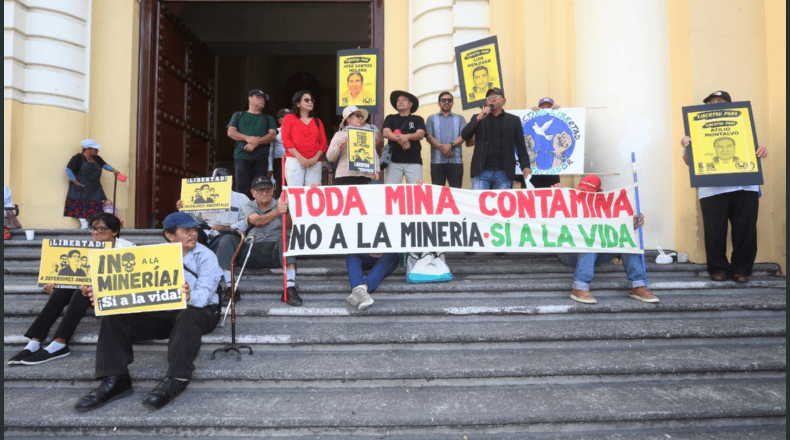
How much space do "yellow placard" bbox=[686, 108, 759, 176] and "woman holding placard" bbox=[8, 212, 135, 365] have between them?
5806 millimetres

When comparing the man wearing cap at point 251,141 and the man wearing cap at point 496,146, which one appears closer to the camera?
the man wearing cap at point 496,146

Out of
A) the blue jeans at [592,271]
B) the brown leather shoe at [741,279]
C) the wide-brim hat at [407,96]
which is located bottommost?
the brown leather shoe at [741,279]

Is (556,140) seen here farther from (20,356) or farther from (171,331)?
Result: (20,356)

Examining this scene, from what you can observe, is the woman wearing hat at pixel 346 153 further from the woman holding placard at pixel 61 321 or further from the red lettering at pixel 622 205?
the red lettering at pixel 622 205

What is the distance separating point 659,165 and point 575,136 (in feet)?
4.41

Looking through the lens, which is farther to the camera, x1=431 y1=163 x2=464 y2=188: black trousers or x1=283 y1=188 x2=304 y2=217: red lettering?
x1=431 y1=163 x2=464 y2=188: black trousers

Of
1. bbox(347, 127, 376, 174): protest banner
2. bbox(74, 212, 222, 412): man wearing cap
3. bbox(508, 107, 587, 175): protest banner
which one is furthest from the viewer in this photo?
bbox(508, 107, 587, 175): protest banner

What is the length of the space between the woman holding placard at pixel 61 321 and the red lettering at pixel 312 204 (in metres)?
1.66

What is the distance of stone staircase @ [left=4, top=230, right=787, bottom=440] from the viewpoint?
9.40ft

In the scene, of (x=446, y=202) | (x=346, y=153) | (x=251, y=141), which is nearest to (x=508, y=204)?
(x=446, y=202)

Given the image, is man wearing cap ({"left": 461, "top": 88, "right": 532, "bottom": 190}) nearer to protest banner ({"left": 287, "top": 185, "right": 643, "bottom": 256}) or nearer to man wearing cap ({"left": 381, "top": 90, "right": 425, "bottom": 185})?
man wearing cap ({"left": 381, "top": 90, "right": 425, "bottom": 185})

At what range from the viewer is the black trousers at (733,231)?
4957 mm

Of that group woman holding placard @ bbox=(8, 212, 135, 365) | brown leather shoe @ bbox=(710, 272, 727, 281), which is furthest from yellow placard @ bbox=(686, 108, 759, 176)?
woman holding placard @ bbox=(8, 212, 135, 365)

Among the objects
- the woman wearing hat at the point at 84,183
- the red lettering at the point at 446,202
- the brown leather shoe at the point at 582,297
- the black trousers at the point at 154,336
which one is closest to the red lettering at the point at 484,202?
the red lettering at the point at 446,202
